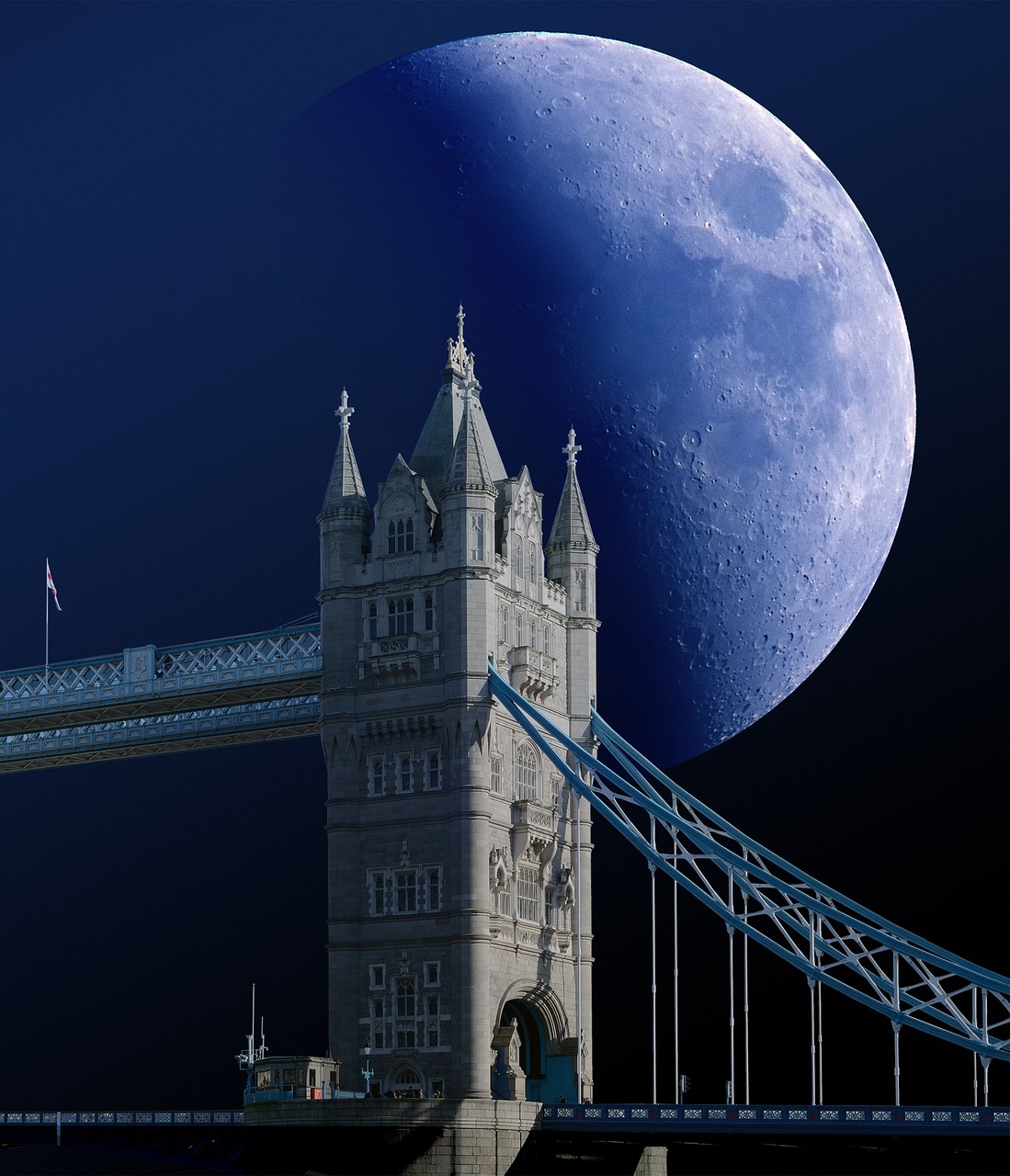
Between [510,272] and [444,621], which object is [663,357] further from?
[444,621]

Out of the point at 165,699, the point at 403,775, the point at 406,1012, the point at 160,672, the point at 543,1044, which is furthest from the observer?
the point at 160,672

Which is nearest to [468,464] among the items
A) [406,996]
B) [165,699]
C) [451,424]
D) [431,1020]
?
[451,424]

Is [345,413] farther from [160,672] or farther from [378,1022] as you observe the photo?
[378,1022]

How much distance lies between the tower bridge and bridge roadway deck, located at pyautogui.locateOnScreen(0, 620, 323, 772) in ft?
9.52

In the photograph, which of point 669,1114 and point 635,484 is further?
point 635,484

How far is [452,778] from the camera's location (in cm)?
8550

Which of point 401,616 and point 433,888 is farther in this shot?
point 401,616

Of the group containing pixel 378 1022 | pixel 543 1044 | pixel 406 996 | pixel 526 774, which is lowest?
pixel 543 1044

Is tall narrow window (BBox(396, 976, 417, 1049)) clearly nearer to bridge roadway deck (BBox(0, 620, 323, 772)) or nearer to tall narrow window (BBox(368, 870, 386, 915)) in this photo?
tall narrow window (BBox(368, 870, 386, 915))

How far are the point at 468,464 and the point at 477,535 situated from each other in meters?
2.89

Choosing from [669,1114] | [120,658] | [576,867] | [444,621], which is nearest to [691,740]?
[576,867]

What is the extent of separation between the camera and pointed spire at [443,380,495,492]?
86.6 meters

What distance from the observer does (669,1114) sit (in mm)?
76250

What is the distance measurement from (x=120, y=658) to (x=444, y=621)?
73.9ft
